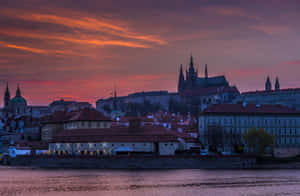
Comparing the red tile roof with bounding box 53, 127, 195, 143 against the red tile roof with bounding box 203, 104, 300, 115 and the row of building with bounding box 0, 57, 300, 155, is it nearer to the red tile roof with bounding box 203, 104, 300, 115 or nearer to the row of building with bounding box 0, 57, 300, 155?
the row of building with bounding box 0, 57, 300, 155

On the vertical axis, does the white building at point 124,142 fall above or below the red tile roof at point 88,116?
below

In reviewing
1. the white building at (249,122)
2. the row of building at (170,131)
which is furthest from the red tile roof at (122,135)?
the white building at (249,122)

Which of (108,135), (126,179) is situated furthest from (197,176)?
(108,135)

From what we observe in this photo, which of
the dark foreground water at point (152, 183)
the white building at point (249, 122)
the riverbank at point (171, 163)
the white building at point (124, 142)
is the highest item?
the white building at point (249, 122)

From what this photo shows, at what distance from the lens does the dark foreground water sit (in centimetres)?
5238

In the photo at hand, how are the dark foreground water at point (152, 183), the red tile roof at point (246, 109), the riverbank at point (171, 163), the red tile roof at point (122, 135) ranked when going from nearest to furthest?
1. the dark foreground water at point (152, 183)
2. the riverbank at point (171, 163)
3. the red tile roof at point (122, 135)
4. the red tile roof at point (246, 109)

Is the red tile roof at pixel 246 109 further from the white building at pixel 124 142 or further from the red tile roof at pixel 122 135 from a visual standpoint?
the red tile roof at pixel 122 135

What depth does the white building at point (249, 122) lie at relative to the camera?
104 meters

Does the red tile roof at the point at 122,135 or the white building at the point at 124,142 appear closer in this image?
the white building at the point at 124,142

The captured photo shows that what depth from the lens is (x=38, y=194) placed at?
168 feet

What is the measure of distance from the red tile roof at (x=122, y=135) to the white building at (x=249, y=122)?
9019mm

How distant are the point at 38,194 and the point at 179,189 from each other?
1382cm

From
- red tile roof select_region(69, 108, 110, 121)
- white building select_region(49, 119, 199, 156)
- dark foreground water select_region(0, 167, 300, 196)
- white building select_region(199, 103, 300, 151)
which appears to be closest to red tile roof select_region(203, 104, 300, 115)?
white building select_region(199, 103, 300, 151)

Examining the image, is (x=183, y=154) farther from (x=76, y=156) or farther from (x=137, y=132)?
(x=76, y=156)
